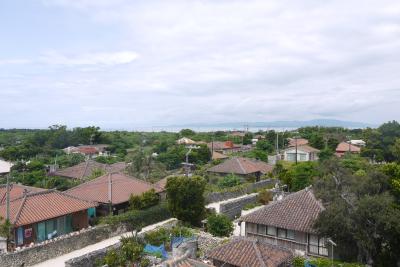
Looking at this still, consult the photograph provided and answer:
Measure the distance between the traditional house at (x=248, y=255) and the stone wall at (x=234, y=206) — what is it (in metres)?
12.6

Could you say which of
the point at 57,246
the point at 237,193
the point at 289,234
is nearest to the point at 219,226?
the point at 289,234

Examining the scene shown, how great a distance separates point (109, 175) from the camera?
32688 mm

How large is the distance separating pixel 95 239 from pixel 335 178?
15296 mm

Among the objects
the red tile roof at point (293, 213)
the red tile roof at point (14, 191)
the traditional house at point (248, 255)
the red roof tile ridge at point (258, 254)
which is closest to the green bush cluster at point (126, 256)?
the traditional house at point (248, 255)

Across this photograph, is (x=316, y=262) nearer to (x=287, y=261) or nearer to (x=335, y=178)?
(x=287, y=261)

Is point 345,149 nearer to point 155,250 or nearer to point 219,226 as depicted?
point 219,226

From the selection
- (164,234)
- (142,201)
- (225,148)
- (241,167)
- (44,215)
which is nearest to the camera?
(44,215)

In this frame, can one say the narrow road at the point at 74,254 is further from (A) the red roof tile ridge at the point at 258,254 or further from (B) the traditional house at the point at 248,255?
(A) the red roof tile ridge at the point at 258,254

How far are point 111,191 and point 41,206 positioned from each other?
20.7 ft

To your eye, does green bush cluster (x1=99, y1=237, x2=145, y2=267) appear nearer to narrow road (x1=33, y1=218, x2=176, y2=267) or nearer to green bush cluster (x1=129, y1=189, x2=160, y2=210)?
narrow road (x1=33, y1=218, x2=176, y2=267)

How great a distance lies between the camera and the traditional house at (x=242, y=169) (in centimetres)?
4579

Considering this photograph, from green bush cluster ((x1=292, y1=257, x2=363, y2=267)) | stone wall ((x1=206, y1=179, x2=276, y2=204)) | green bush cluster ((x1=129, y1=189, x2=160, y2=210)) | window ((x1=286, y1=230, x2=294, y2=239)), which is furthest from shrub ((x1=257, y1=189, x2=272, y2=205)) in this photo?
green bush cluster ((x1=292, y1=257, x2=363, y2=267))

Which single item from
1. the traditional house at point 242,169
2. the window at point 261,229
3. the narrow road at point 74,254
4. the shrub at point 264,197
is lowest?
the narrow road at point 74,254

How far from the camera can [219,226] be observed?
25875 millimetres
